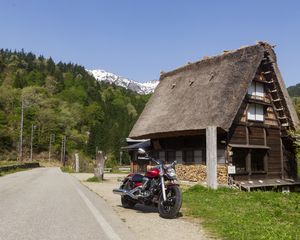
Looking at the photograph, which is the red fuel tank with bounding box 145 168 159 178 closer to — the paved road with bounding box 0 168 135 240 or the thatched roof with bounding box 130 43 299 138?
the paved road with bounding box 0 168 135 240

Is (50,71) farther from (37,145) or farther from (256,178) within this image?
(256,178)

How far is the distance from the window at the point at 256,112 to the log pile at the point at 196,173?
3885mm

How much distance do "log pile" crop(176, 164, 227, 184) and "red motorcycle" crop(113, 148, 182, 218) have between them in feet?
34.9

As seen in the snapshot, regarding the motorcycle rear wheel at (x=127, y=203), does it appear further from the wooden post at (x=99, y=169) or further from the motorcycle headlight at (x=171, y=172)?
the wooden post at (x=99, y=169)

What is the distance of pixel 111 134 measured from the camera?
88.5 meters

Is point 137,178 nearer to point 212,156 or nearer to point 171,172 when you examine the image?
point 171,172

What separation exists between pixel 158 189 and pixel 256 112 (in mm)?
14931

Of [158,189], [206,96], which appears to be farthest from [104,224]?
[206,96]

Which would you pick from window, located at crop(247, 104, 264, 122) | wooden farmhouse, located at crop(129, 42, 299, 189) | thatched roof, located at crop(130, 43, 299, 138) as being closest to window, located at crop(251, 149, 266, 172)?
wooden farmhouse, located at crop(129, 42, 299, 189)

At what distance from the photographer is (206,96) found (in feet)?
70.3

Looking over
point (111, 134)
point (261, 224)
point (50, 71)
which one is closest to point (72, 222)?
point (261, 224)

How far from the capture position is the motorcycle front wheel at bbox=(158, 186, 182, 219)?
26.5 feet

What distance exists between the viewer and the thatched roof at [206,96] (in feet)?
64.4

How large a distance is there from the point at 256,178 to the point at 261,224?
1461 centimetres
